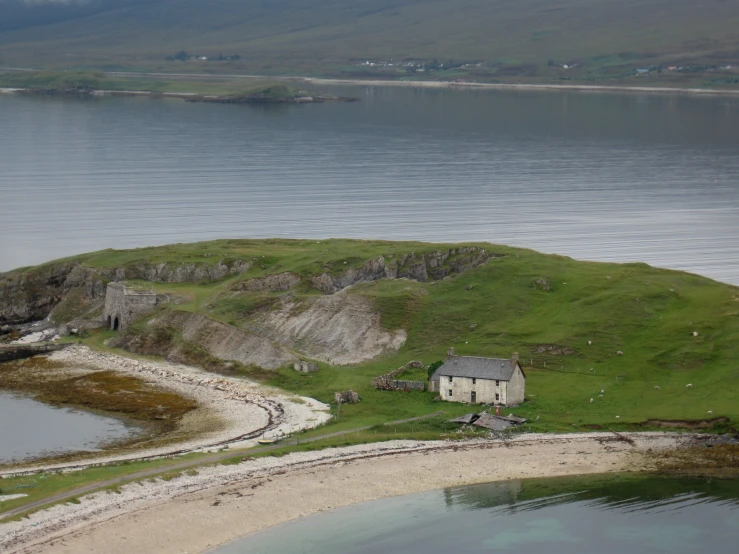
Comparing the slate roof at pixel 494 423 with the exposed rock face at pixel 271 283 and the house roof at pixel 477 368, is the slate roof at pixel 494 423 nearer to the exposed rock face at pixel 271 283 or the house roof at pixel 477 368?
the house roof at pixel 477 368

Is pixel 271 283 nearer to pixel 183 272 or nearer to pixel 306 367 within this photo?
pixel 183 272

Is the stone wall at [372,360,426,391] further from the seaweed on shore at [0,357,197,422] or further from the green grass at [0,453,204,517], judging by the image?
the green grass at [0,453,204,517]

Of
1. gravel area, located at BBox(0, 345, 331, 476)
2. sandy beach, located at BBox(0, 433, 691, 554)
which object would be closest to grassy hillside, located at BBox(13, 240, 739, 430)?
gravel area, located at BBox(0, 345, 331, 476)

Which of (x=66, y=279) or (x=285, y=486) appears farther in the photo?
(x=66, y=279)

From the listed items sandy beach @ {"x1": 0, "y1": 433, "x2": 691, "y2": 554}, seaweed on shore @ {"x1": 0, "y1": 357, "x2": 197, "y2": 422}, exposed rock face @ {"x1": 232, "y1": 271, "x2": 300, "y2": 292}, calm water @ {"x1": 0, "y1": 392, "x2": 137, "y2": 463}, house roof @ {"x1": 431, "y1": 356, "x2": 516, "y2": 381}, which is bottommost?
seaweed on shore @ {"x1": 0, "y1": 357, "x2": 197, "y2": 422}

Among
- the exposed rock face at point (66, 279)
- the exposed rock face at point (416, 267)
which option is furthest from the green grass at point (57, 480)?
the exposed rock face at point (66, 279)

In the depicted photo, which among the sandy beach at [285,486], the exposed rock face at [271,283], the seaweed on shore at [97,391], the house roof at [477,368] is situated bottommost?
the seaweed on shore at [97,391]

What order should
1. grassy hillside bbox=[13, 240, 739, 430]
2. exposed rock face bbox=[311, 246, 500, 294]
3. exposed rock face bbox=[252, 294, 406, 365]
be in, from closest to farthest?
grassy hillside bbox=[13, 240, 739, 430] → exposed rock face bbox=[252, 294, 406, 365] → exposed rock face bbox=[311, 246, 500, 294]

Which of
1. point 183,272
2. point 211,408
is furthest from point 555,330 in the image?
point 183,272
